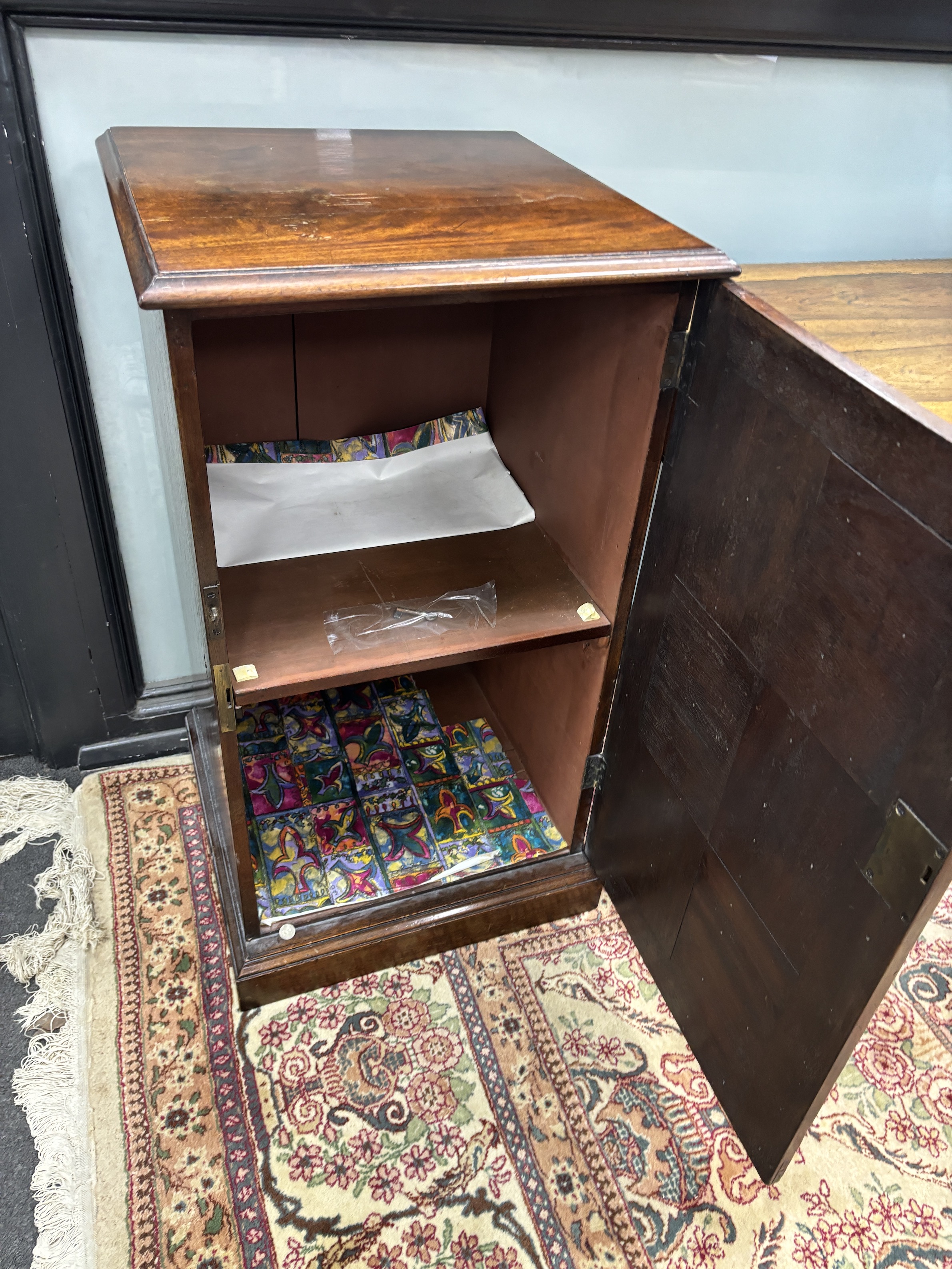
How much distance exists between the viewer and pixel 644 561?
105 cm

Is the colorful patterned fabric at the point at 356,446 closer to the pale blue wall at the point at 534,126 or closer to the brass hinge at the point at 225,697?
the pale blue wall at the point at 534,126

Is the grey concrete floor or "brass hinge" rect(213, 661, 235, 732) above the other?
"brass hinge" rect(213, 661, 235, 732)

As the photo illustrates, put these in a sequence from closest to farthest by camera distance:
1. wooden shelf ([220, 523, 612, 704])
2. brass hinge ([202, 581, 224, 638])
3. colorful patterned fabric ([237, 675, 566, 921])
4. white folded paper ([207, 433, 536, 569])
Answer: brass hinge ([202, 581, 224, 638]) → wooden shelf ([220, 523, 612, 704]) → white folded paper ([207, 433, 536, 569]) → colorful patterned fabric ([237, 675, 566, 921])

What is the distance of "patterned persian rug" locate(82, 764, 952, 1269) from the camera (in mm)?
1018

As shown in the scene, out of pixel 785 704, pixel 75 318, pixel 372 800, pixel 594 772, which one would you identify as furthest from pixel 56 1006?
pixel 785 704

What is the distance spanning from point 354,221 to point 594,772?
743 millimetres

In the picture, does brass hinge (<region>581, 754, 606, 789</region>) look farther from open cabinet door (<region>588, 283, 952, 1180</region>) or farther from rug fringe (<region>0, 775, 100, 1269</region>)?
rug fringe (<region>0, 775, 100, 1269</region>)

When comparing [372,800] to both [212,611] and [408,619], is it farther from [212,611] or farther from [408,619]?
[212,611]

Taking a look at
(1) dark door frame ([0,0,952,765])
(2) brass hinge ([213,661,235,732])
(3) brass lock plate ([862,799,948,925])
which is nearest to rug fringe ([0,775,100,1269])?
(1) dark door frame ([0,0,952,765])

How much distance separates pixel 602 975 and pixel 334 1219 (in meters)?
0.45

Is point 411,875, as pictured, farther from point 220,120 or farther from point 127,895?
point 220,120

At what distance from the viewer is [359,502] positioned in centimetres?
124

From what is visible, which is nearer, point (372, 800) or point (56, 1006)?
point (56, 1006)

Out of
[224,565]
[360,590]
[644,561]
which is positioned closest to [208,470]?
[224,565]
